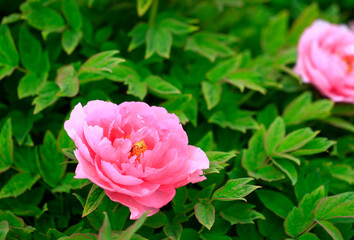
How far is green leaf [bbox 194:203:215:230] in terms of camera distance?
0.68 meters

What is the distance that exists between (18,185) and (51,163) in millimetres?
73

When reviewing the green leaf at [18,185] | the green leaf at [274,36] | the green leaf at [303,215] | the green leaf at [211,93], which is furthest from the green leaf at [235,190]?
the green leaf at [274,36]

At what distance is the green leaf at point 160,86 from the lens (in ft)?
2.86

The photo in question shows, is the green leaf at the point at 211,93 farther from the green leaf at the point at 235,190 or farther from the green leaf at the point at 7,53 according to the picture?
the green leaf at the point at 7,53

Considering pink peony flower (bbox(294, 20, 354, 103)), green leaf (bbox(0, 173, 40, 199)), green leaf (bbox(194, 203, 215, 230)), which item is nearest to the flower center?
green leaf (bbox(194, 203, 215, 230))

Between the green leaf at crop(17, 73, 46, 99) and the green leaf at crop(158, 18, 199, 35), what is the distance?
0.32 metres

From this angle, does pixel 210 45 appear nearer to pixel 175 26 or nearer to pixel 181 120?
pixel 175 26

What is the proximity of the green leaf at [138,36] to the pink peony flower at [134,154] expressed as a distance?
34 cm

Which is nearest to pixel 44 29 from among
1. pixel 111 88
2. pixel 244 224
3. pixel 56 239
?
pixel 111 88

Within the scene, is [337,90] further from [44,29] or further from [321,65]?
[44,29]

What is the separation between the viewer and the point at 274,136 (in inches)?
33.9

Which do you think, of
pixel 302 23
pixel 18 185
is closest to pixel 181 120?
pixel 18 185

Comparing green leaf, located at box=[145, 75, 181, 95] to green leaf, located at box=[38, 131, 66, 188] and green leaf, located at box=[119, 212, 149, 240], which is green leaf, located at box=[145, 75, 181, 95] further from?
green leaf, located at box=[119, 212, 149, 240]

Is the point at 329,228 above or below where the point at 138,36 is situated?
below
